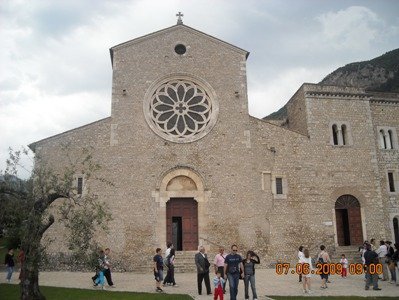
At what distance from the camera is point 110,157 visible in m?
23.5

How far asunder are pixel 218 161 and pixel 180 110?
159 inches

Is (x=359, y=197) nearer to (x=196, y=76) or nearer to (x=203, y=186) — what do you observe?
(x=203, y=186)

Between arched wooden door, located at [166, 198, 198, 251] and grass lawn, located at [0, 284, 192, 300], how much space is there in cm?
876

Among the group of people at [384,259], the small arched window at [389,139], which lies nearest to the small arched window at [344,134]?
the small arched window at [389,139]

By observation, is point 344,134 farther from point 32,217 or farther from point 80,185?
point 32,217

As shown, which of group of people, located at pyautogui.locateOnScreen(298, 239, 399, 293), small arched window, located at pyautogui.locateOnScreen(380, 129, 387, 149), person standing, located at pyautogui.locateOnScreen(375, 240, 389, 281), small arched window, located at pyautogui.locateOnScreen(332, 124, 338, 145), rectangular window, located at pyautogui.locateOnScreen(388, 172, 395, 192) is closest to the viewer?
group of people, located at pyautogui.locateOnScreen(298, 239, 399, 293)

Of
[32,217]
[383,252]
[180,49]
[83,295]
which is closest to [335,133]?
[383,252]

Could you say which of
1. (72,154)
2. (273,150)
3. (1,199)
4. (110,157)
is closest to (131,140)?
(110,157)

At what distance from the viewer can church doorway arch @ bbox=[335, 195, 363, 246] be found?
2439cm

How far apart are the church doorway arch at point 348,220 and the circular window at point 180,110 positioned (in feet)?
30.5

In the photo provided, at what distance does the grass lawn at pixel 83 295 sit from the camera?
1344 cm

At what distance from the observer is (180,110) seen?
2516 centimetres

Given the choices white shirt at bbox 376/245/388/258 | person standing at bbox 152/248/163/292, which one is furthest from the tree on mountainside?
white shirt at bbox 376/245/388/258

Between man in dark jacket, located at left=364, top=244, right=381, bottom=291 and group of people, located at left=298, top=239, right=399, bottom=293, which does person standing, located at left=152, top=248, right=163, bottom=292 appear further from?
man in dark jacket, located at left=364, top=244, right=381, bottom=291
